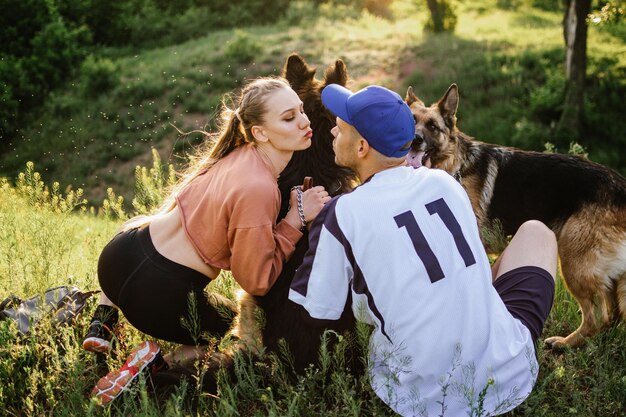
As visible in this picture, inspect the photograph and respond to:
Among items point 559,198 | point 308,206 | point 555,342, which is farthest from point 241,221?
point 559,198

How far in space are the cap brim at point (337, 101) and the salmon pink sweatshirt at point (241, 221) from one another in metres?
0.51

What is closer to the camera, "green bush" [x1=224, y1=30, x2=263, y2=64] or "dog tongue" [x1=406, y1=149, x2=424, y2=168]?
"dog tongue" [x1=406, y1=149, x2=424, y2=168]

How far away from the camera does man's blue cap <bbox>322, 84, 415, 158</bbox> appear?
2695 mm

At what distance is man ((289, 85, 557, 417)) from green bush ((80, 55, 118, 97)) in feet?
64.3

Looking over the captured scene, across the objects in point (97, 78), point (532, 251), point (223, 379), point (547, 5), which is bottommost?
point (547, 5)

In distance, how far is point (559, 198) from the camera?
4484mm

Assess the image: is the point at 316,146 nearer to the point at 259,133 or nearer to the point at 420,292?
the point at 259,133

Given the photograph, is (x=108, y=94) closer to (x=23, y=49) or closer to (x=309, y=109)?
(x=23, y=49)

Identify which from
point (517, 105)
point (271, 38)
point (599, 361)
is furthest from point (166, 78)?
point (599, 361)

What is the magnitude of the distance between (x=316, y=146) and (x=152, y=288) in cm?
126

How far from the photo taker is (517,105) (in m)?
17.1

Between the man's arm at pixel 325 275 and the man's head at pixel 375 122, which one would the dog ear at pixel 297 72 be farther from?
the man's arm at pixel 325 275

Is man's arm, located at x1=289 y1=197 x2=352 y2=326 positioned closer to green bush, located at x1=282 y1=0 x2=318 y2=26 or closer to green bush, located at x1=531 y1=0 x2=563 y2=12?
green bush, located at x1=282 y1=0 x2=318 y2=26

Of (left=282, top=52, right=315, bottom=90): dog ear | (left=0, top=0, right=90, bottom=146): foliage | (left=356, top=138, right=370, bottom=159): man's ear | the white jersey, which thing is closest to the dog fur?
(left=282, top=52, right=315, bottom=90): dog ear
